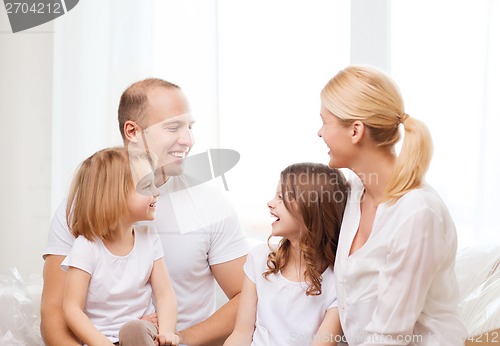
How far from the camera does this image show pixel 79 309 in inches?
62.1

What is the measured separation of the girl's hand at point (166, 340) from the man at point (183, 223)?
0.17m

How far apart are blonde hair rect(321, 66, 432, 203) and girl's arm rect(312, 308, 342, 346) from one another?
28 cm

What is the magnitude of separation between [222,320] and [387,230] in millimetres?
496

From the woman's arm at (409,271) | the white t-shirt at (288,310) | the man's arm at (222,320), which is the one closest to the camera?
the woman's arm at (409,271)

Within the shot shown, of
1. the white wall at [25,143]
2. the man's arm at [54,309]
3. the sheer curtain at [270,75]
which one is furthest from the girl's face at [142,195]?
the white wall at [25,143]

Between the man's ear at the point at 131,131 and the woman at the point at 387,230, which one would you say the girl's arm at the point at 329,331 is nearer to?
the woman at the point at 387,230

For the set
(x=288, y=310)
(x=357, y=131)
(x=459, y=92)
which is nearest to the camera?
(x=357, y=131)

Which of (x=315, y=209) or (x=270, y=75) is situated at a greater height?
(x=270, y=75)

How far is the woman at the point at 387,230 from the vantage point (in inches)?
54.2

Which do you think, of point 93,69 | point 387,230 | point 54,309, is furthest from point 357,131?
point 93,69

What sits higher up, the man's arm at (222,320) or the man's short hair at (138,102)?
the man's short hair at (138,102)

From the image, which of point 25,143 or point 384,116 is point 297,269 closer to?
point 384,116

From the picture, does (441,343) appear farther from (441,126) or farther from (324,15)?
(324,15)

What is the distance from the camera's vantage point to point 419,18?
2348 mm
